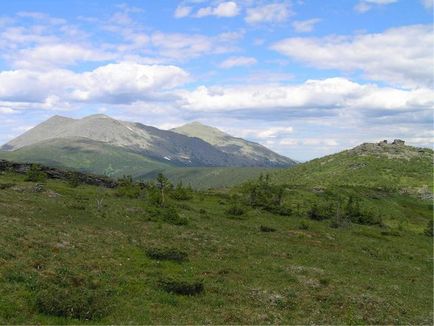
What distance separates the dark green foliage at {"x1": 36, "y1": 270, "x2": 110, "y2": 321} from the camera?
2084 cm

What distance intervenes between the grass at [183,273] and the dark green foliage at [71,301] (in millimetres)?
52

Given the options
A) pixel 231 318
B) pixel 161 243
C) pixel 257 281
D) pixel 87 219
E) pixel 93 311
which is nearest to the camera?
pixel 93 311

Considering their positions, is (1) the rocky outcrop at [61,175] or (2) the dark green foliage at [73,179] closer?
(2) the dark green foliage at [73,179]

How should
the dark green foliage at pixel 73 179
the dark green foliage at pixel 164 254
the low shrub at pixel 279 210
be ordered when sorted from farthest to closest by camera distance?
the dark green foliage at pixel 73 179, the low shrub at pixel 279 210, the dark green foliage at pixel 164 254

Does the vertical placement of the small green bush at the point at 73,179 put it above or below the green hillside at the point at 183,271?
above

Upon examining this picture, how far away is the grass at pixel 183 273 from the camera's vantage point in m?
23.1

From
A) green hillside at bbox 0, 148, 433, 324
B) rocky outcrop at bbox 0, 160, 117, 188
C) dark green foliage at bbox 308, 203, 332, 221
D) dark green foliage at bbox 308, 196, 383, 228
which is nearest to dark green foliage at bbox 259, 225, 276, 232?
green hillside at bbox 0, 148, 433, 324

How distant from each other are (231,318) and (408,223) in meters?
117

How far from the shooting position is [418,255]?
68.2m

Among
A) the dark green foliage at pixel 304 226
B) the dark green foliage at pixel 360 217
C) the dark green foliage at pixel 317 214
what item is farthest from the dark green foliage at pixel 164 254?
the dark green foliage at pixel 360 217

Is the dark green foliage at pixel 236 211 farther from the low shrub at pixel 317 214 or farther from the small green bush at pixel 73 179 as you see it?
the small green bush at pixel 73 179

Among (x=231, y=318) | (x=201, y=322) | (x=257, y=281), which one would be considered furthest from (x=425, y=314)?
(x=201, y=322)

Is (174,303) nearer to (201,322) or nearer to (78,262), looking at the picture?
(201,322)

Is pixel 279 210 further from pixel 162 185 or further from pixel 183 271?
pixel 183 271
